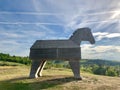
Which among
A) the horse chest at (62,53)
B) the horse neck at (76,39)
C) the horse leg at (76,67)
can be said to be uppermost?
the horse neck at (76,39)

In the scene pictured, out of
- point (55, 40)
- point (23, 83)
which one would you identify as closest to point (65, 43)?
point (55, 40)

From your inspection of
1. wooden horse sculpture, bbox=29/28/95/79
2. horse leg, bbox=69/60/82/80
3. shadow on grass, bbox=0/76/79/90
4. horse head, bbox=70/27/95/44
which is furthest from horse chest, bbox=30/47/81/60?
shadow on grass, bbox=0/76/79/90

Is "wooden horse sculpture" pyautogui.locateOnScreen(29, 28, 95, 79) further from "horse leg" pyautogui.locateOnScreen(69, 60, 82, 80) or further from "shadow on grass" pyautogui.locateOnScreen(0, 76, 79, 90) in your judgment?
"shadow on grass" pyautogui.locateOnScreen(0, 76, 79, 90)

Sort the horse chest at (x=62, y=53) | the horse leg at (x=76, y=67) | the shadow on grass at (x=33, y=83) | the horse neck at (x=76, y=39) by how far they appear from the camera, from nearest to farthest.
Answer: the shadow on grass at (x=33, y=83) < the horse chest at (x=62, y=53) < the horse leg at (x=76, y=67) < the horse neck at (x=76, y=39)

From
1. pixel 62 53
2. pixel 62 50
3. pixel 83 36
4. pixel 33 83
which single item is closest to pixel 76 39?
pixel 83 36

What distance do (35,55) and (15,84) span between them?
4952 mm

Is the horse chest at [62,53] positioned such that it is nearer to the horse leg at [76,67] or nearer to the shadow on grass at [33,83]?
the horse leg at [76,67]

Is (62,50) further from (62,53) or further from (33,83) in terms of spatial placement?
(33,83)

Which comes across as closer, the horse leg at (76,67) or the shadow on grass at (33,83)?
the shadow on grass at (33,83)

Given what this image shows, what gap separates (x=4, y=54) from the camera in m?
89.7

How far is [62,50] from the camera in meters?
34.4

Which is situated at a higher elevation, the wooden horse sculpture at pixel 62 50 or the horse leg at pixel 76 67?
the wooden horse sculpture at pixel 62 50

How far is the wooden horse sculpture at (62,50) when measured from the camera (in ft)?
113

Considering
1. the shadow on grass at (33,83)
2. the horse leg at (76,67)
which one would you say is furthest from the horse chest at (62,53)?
the shadow on grass at (33,83)
